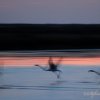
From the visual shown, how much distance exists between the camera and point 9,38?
167 centimetres

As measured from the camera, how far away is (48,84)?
809 mm

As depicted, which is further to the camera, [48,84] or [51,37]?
[51,37]

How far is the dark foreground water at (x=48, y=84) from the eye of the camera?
759mm

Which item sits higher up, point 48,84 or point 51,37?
point 51,37

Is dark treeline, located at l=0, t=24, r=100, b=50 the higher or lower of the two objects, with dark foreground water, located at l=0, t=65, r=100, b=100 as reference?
higher

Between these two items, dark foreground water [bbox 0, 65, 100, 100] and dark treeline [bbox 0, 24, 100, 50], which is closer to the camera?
dark foreground water [bbox 0, 65, 100, 100]

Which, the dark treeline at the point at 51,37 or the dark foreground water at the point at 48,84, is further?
the dark treeline at the point at 51,37

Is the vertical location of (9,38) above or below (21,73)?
above

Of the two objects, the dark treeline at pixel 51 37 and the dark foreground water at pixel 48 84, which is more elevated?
the dark treeline at pixel 51 37

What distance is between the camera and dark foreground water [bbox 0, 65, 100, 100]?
0.76 m
